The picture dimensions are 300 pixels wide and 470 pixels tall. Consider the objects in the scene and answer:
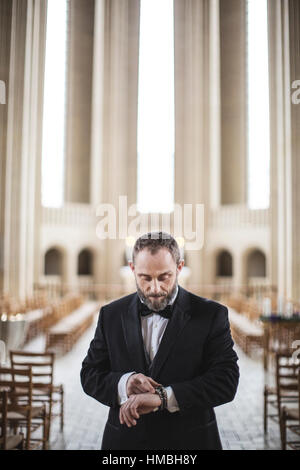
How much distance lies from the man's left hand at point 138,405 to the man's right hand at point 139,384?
2 cm

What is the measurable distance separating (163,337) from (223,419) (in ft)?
10.3

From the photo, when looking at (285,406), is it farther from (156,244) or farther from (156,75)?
(156,75)

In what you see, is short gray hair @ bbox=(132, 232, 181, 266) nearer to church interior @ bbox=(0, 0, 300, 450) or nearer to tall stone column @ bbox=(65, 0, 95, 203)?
church interior @ bbox=(0, 0, 300, 450)

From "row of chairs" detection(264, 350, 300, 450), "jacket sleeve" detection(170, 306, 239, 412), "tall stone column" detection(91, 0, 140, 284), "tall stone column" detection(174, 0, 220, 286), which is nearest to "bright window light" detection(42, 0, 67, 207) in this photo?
"tall stone column" detection(91, 0, 140, 284)

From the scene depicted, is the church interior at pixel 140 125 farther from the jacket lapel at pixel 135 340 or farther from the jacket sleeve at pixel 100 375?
the jacket sleeve at pixel 100 375

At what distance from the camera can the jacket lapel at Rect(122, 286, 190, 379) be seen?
2217 millimetres

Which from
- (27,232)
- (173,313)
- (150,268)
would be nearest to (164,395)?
(173,313)

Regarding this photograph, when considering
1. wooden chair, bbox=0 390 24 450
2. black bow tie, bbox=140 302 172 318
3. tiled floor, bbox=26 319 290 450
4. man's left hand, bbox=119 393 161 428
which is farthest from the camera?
tiled floor, bbox=26 319 290 450

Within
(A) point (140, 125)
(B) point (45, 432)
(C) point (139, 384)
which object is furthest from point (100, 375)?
(A) point (140, 125)

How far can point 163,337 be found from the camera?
87.8 inches

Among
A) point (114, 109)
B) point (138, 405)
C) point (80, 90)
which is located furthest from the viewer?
point (114, 109)

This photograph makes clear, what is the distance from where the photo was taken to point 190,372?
2209mm

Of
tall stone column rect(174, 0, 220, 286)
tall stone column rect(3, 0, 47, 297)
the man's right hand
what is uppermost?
tall stone column rect(174, 0, 220, 286)

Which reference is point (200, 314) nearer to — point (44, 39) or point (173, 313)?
point (173, 313)
